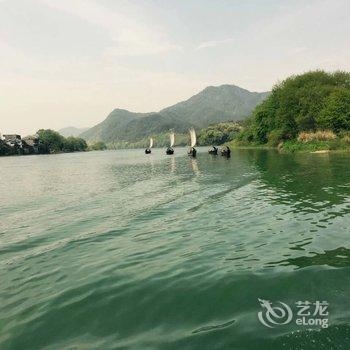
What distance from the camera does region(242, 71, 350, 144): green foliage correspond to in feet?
300

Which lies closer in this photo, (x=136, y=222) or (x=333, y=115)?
(x=136, y=222)

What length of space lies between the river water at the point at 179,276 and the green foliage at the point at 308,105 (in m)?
72.7

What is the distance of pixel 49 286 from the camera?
1295 centimetres

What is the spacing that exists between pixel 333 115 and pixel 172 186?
67831 mm

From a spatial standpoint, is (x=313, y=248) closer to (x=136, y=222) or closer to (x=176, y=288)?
(x=176, y=288)

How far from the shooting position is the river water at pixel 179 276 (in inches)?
362

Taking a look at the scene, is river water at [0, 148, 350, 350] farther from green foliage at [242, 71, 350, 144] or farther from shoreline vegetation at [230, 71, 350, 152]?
green foliage at [242, 71, 350, 144]

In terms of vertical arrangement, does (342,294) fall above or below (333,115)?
below

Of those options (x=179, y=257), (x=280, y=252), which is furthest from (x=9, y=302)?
(x=280, y=252)

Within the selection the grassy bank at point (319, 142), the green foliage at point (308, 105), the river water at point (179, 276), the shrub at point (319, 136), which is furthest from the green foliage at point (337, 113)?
the river water at point (179, 276)

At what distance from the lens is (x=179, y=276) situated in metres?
13.1

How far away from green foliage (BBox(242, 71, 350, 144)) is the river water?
7267cm

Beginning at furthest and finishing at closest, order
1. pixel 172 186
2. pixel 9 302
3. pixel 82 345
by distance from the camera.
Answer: pixel 172 186 → pixel 9 302 → pixel 82 345

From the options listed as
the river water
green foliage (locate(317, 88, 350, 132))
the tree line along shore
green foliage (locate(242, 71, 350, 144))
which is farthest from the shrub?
the river water
